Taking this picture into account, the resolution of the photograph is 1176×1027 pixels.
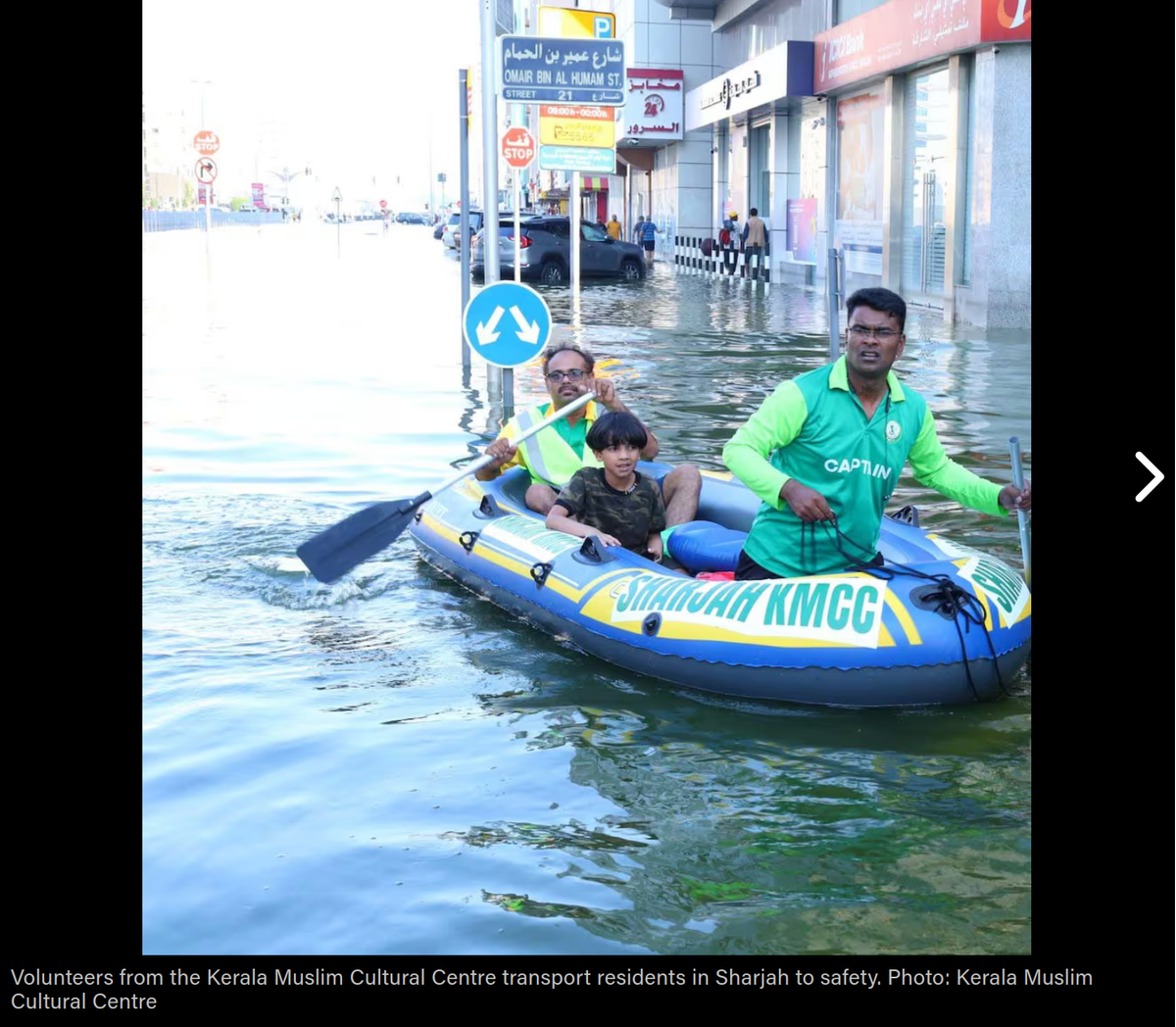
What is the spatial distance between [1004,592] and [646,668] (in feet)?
5.15

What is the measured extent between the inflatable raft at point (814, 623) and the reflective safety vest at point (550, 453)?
110cm

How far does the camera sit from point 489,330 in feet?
30.5

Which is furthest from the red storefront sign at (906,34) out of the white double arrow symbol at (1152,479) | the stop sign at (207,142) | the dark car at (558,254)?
the stop sign at (207,142)

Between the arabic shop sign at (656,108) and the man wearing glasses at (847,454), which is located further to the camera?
the arabic shop sign at (656,108)

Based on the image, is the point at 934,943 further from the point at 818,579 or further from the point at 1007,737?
the point at 818,579

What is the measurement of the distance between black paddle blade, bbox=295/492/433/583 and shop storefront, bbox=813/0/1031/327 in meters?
14.1

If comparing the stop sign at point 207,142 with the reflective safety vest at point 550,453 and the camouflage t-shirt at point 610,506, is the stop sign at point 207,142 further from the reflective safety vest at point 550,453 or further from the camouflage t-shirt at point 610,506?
the camouflage t-shirt at point 610,506

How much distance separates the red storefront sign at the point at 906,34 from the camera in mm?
19781

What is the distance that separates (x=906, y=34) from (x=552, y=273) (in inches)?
512

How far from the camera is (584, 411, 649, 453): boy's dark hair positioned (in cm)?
738

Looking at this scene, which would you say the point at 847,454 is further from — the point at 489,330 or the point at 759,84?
the point at 759,84

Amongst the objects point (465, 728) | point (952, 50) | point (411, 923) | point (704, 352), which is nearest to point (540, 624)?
point (465, 728)

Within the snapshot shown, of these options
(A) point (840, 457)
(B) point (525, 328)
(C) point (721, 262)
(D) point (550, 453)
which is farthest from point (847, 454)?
(C) point (721, 262)

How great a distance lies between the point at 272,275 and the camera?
1454 inches
